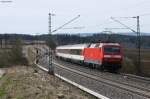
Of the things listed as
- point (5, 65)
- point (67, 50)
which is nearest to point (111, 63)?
point (67, 50)

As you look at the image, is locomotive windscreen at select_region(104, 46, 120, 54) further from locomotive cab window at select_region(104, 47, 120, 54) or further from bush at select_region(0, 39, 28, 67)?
bush at select_region(0, 39, 28, 67)

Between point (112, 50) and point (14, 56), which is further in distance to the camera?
point (14, 56)

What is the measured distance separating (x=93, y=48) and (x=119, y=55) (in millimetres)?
4735

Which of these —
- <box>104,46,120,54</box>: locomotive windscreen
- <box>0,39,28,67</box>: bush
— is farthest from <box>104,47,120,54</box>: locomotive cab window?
<box>0,39,28,67</box>: bush

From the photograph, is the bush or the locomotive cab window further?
the bush

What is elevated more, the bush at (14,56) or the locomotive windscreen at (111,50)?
the locomotive windscreen at (111,50)

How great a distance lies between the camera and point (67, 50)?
81.1 metres

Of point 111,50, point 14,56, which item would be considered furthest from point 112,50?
point 14,56

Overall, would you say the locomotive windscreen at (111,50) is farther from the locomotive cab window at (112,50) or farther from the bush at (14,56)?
the bush at (14,56)

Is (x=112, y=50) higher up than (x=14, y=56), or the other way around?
(x=112, y=50)

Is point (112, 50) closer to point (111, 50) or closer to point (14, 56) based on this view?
point (111, 50)

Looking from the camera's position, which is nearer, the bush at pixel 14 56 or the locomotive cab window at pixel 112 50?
the locomotive cab window at pixel 112 50

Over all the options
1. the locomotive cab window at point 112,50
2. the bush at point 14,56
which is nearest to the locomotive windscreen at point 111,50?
the locomotive cab window at point 112,50

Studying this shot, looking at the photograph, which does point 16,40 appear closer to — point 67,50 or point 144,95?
point 67,50
